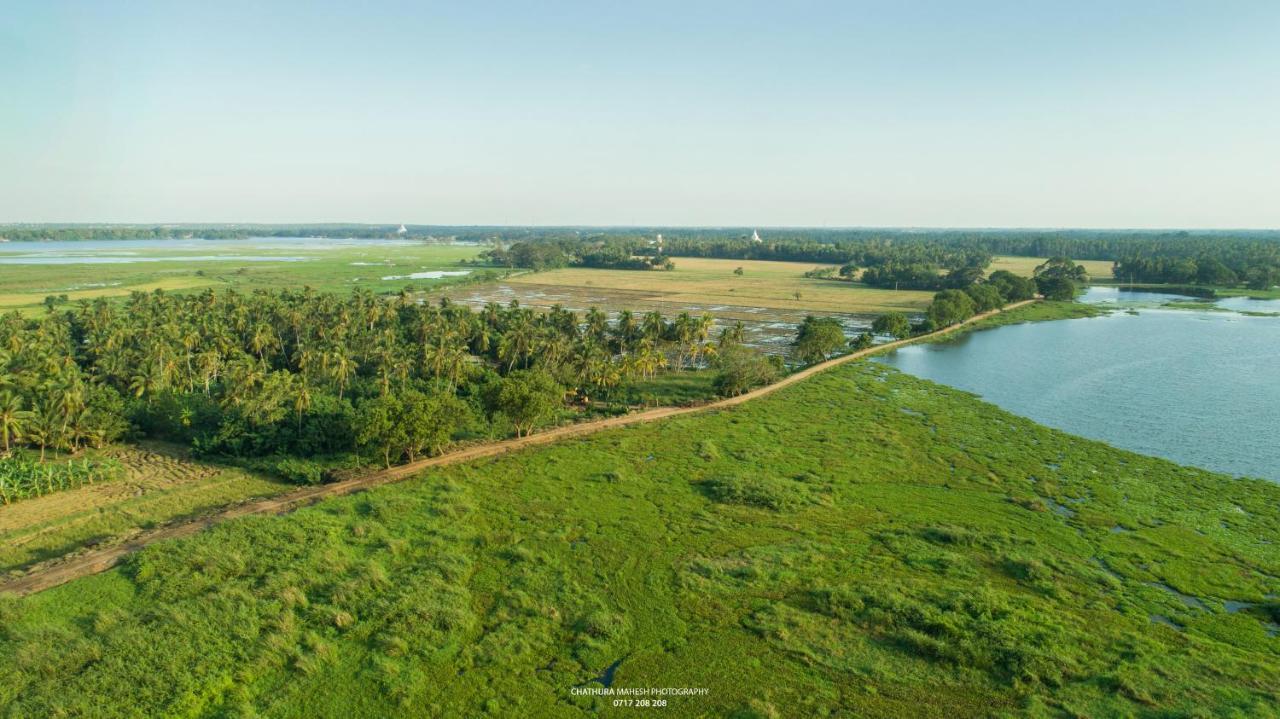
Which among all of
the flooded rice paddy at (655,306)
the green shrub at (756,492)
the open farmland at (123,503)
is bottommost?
the open farmland at (123,503)

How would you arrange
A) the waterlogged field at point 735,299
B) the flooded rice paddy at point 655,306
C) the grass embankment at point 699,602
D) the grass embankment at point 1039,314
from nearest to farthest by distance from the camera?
the grass embankment at point 699,602 → the flooded rice paddy at point 655,306 → the grass embankment at point 1039,314 → the waterlogged field at point 735,299

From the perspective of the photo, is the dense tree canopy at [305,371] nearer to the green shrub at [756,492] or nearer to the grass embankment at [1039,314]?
the green shrub at [756,492]

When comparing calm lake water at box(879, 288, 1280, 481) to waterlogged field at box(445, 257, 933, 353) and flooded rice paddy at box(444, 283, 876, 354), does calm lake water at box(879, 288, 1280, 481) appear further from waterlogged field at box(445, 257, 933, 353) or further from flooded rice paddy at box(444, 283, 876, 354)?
waterlogged field at box(445, 257, 933, 353)

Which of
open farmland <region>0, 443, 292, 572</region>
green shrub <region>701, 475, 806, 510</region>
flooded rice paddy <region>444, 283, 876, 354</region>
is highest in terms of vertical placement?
flooded rice paddy <region>444, 283, 876, 354</region>

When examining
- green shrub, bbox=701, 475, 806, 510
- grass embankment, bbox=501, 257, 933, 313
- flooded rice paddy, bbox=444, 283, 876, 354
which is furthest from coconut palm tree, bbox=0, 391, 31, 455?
grass embankment, bbox=501, 257, 933, 313

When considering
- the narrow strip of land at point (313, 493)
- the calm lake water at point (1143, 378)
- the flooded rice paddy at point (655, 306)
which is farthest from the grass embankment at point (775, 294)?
the narrow strip of land at point (313, 493)

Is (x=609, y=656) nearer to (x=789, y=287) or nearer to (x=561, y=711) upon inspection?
(x=561, y=711)

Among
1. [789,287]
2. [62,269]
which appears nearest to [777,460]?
[789,287]
